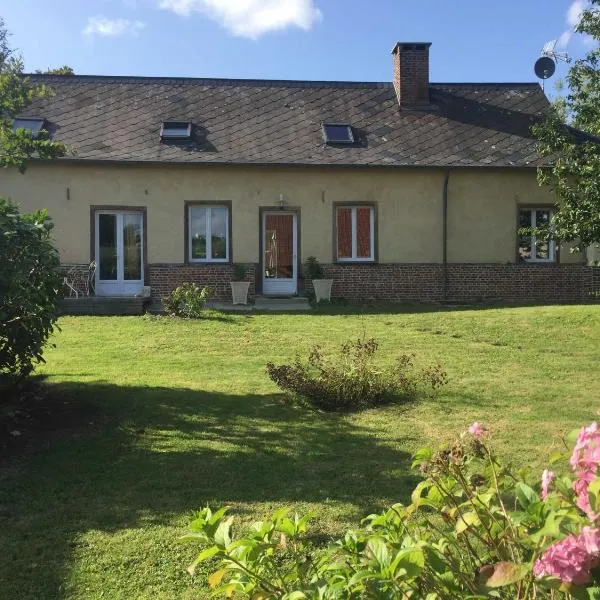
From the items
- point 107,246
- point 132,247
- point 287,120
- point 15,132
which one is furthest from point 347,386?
point 287,120

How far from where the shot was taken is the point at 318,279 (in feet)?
55.2

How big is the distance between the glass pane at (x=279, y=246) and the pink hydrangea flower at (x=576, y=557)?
53.3ft

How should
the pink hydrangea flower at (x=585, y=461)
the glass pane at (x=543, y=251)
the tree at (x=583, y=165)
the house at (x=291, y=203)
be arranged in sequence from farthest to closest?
1. the glass pane at (x=543, y=251)
2. the house at (x=291, y=203)
3. the tree at (x=583, y=165)
4. the pink hydrangea flower at (x=585, y=461)

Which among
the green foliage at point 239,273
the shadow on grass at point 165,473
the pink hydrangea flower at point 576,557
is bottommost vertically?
the shadow on grass at point 165,473

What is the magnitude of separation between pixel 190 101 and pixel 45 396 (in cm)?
1379

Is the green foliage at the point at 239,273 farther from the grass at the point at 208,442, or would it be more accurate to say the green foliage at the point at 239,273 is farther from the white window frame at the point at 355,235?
the grass at the point at 208,442

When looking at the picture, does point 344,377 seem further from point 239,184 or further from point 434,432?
point 239,184

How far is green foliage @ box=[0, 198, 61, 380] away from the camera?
5422 millimetres

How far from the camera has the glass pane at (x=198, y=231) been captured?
1730cm

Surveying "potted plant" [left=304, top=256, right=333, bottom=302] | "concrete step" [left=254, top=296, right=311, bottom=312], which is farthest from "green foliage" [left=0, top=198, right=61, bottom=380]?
"potted plant" [left=304, top=256, right=333, bottom=302]

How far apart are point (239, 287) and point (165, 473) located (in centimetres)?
1152

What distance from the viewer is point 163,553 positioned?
3.56 metres

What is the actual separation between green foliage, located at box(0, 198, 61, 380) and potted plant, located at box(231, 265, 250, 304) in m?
9.56

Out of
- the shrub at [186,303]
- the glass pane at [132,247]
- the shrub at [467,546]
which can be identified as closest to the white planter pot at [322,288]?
the shrub at [186,303]
